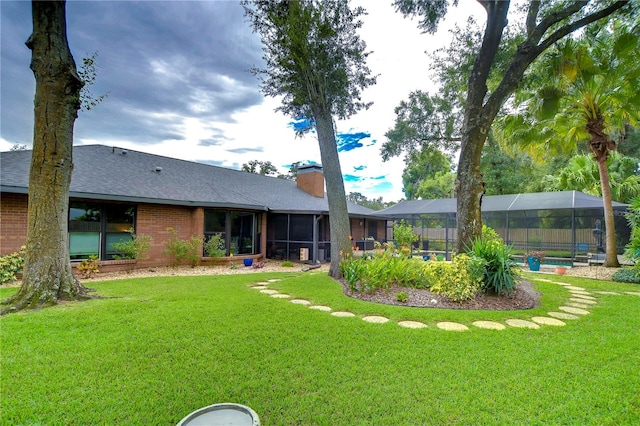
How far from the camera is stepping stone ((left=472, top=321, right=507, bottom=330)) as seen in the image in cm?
442

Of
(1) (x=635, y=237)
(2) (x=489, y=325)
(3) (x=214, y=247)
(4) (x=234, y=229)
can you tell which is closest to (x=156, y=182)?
(3) (x=214, y=247)

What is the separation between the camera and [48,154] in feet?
17.0

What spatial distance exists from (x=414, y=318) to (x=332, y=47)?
25.8 ft

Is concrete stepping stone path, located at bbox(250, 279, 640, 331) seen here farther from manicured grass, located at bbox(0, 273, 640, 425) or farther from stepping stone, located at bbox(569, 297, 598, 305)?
manicured grass, located at bbox(0, 273, 640, 425)

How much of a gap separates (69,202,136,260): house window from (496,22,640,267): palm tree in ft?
42.2

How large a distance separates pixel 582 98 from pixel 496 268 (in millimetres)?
7865

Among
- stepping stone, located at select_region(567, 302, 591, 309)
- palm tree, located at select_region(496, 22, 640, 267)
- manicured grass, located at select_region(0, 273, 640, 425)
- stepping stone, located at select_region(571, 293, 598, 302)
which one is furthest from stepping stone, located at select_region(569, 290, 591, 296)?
palm tree, located at select_region(496, 22, 640, 267)

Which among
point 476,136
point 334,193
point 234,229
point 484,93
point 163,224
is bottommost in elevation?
point 234,229

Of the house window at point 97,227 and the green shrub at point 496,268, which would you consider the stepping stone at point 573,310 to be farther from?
the house window at point 97,227

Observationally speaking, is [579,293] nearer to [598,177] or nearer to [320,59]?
[320,59]

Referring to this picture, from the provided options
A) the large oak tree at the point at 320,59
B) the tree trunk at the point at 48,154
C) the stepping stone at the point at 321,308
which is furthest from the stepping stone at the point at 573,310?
the tree trunk at the point at 48,154

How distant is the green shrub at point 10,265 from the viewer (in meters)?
7.11

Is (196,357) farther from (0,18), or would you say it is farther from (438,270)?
(0,18)

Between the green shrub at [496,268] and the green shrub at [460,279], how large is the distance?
182 millimetres
